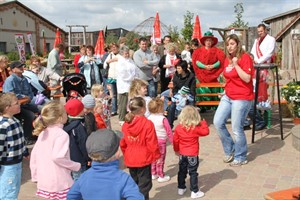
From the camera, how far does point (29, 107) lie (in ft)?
24.2

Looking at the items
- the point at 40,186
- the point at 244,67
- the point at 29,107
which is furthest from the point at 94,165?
the point at 29,107

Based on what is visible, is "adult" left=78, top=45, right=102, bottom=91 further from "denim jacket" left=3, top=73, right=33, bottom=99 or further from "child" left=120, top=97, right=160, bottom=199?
"child" left=120, top=97, right=160, bottom=199

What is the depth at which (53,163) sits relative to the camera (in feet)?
11.1

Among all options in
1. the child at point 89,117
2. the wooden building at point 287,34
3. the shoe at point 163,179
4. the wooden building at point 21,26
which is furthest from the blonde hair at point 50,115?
the wooden building at point 21,26

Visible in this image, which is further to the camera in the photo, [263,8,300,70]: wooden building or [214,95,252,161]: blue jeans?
[263,8,300,70]: wooden building

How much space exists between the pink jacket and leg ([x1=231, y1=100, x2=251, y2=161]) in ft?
9.54

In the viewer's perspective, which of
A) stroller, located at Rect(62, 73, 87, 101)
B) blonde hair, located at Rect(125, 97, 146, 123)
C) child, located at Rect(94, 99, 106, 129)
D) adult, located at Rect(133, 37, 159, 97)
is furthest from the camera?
adult, located at Rect(133, 37, 159, 97)

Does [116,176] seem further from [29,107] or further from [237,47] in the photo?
[29,107]

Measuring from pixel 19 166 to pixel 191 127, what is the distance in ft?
6.75

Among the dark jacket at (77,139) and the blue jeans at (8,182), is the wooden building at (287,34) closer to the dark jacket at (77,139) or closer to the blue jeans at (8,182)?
the dark jacket at (77,139)

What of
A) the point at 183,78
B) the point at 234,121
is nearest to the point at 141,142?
the point at 234,121

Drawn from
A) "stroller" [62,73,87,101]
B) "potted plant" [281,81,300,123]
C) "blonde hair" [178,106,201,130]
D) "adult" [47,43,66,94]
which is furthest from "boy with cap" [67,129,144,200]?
"adult" [47,43,66,94]

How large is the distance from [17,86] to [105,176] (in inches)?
199

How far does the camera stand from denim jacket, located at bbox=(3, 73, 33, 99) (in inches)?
261
